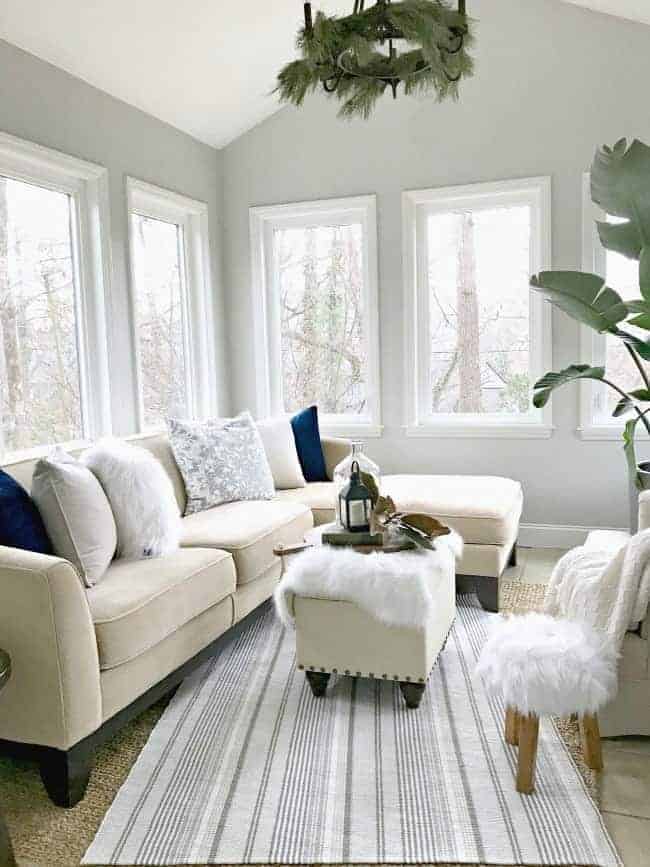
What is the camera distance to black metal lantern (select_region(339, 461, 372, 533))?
2.81 metres

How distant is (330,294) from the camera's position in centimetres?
505

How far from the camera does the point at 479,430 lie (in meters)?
4.74

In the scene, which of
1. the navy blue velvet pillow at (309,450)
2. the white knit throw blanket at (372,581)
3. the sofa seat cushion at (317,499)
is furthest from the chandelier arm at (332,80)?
the navy blue velvet pillow at (309,450)

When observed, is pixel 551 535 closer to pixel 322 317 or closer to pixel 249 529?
pixel 322 317

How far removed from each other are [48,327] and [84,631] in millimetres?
2004

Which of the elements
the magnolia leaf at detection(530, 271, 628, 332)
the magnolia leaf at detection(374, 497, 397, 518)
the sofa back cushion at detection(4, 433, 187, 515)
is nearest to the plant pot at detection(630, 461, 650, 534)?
the magnolia leaf at detection(530, 271, 628, 332)

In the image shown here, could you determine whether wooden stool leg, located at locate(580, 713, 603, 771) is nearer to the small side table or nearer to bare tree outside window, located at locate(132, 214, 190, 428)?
the small side table

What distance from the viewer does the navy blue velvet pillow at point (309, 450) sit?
451 centimetres

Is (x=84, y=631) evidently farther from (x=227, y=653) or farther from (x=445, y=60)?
(x=445, y=60)

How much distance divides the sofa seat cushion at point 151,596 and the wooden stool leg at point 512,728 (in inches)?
44.8

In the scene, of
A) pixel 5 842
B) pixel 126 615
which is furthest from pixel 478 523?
pixel 5 842

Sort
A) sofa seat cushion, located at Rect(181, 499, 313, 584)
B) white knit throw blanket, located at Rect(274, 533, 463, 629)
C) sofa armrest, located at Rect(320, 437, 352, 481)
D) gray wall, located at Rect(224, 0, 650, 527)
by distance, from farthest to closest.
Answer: sofa armrest, located at Rect(320, 437, 352, 481) → gray wall, located at Rect(224, 0, 650, 527) → sofa seat cushion, located at Rect(181, 499, 313, 584) → white knit throw blanket, located at Rect(274, 533, 463, 629)

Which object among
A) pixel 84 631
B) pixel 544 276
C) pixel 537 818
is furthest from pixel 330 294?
pixel 537 818

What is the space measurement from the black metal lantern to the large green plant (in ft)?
4.37
